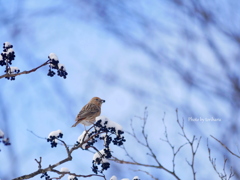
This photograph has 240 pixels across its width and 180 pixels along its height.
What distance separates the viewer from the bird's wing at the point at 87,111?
14.7 feet

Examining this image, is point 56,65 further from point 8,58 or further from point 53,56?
point 8,58

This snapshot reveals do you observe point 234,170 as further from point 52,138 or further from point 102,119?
point 52,138

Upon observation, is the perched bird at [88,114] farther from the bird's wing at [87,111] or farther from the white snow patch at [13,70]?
the white snow patch at [13,70]

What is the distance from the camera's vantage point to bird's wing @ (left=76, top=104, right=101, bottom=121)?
4.49m

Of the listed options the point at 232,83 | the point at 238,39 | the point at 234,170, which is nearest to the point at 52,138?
the point at 234,170

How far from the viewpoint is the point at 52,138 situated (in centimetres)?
231

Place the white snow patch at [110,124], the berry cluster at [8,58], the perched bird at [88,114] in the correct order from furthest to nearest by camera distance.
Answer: the perched bird at [88,114], the white snow patch at [110,124], the berry cluster at [8,58]

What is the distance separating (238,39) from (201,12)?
1119 millimetres

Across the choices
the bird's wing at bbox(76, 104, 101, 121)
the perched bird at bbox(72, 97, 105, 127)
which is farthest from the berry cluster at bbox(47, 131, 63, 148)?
the bird's wing at bbox(76, 104, 101, 121)

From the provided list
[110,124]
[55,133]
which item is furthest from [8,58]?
[110,124]

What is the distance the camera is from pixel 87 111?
466 centimetres

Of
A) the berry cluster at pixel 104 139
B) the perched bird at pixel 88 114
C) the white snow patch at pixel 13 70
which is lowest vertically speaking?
the berry cluster at pixel 104 139

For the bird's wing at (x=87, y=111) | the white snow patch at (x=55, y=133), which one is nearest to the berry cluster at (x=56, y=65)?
the white snow patch at (x=55, y=133)

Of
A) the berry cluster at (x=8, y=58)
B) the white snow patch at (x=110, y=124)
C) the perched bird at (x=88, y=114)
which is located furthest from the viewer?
the perched bird at (x=88, y=114)
